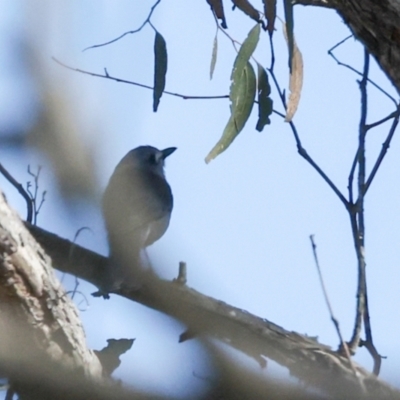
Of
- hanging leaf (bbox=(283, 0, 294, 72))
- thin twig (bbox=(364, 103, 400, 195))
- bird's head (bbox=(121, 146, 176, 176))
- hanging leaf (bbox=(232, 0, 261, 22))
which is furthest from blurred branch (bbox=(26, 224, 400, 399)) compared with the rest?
bird's head (bbox=(121, 146, 176, 176))

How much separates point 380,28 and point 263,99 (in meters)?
1.00

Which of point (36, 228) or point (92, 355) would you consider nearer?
point (92, 355)

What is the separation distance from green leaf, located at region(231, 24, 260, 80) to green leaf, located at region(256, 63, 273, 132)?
13 centimetres

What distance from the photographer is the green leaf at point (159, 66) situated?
7.69 feet

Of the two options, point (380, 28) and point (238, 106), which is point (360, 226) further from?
point (238, 106)

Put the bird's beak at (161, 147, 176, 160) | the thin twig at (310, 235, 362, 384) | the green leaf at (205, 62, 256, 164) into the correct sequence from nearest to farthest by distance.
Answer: the thin twig at (310, 235, 362, 384), the green leaf at (205, 62, 256, 164), the bird's beak at (161, 147, 176, 160)

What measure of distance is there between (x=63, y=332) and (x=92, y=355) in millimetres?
79

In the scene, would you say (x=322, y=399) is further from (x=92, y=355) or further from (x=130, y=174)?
(x=130, y=174)

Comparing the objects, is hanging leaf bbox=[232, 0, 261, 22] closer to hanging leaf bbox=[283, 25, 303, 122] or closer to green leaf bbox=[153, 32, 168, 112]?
hanging leaf bbox=[283, 25, 303, 122]

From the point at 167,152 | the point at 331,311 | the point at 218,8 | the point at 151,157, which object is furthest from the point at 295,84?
the point at 167,152

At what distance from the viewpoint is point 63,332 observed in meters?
1.40

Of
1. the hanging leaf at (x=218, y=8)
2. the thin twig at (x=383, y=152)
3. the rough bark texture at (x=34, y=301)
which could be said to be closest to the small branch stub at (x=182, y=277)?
the rough bark texture at (x=34, y=301)

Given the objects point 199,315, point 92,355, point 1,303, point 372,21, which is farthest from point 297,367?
point 372,21

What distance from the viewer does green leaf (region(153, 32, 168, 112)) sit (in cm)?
234
